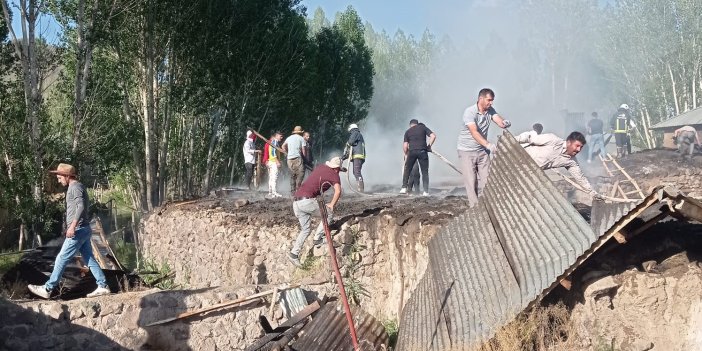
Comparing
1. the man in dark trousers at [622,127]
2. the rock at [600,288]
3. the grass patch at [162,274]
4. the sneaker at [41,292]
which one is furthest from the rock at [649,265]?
the man in dark trousers at [622,127]

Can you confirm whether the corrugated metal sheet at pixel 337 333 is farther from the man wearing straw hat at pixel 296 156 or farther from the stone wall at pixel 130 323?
the man wearing straw hat at pixel 296 156

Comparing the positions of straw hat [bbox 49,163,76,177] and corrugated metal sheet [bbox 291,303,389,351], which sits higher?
straw hat [bbox 49,163,76,177]

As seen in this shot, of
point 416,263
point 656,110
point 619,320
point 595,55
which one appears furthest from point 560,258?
point 595,55

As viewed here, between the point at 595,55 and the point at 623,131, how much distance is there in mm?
30323

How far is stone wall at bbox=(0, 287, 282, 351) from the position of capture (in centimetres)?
755

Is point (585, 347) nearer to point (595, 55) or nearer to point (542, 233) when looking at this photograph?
point (542, 233)

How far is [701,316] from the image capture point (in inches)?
232

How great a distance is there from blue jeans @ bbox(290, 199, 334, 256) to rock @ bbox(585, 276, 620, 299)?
13.1ft

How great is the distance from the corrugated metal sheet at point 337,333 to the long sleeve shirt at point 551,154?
105 inches

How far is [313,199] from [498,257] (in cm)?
345

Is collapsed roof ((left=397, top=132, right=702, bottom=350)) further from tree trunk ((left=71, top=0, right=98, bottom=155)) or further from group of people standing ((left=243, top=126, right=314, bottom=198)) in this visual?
tree trunk ((left=71, top=0, right=98, bottom=155))

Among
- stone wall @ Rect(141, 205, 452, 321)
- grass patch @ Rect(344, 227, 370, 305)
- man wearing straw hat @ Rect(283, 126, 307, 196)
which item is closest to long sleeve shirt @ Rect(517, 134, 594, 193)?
stone wall @ Rect(141, 205, 452, 321)

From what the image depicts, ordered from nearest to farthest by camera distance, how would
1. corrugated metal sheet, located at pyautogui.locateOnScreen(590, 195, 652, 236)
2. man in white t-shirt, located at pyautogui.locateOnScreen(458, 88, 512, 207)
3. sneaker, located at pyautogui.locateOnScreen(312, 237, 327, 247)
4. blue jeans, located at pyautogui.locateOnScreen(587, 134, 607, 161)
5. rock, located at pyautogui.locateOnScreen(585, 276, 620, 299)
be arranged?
corrugated metal sheet, located at pyautogui.locateOnScreen(590, 195, 652, 236) < rock, located at pyautogui.locateOnScreen(585, 276, 620, 299) < man in white t-shirt, located at pyautogui.locateOnScreen(458, 88, 512, 207) < sneaker, located at pyautogui.locateOnScreen(312, 237, 327, 247) < blue jeans, located at pyautogui.locateOnScreen(587, 134, 607, 161)

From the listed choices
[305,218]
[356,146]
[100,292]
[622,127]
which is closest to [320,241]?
[305,218]
